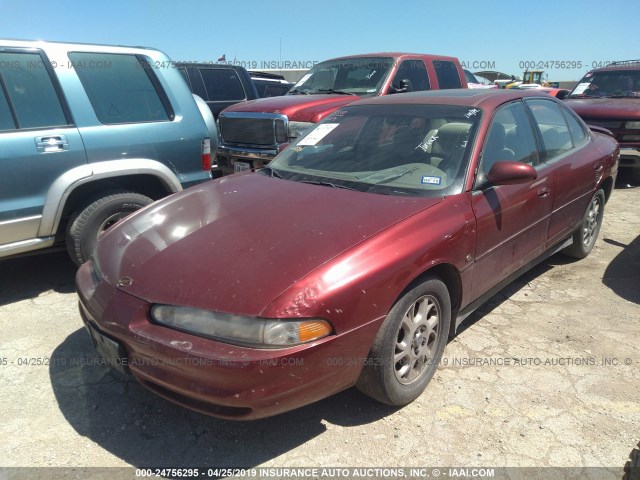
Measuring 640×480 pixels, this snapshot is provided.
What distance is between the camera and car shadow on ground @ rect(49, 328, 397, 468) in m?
2.34

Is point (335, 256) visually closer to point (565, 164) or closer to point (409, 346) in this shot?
point (409, 346)

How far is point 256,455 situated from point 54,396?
1302mm

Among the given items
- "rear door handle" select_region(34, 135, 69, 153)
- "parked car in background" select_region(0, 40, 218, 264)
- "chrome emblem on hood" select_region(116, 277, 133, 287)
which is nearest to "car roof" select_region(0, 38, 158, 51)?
"parked car in background" select_region(0, 40, 218, 264)

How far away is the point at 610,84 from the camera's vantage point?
8930mm

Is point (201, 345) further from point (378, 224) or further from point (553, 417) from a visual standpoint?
point (553, 417)

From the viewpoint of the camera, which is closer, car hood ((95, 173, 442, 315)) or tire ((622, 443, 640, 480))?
tire ((622, 443, 640, 480))

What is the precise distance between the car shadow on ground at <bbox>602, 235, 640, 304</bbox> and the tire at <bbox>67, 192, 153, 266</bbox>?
4.29m

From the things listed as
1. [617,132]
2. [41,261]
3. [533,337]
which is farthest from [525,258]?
[617,132]

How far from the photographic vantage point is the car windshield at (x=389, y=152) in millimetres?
2982

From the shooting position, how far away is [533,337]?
3402mm

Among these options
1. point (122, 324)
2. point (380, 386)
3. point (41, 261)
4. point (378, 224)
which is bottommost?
point (41, 261)

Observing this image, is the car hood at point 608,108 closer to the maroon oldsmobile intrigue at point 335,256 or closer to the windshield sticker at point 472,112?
the maroon oldsmobile intrigue at point 335,256

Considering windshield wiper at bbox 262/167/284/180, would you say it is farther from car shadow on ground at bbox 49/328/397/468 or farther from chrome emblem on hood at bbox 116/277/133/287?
car shadow on ground at bbox 49/328/397/468

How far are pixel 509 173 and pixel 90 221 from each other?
3157 millimetres
